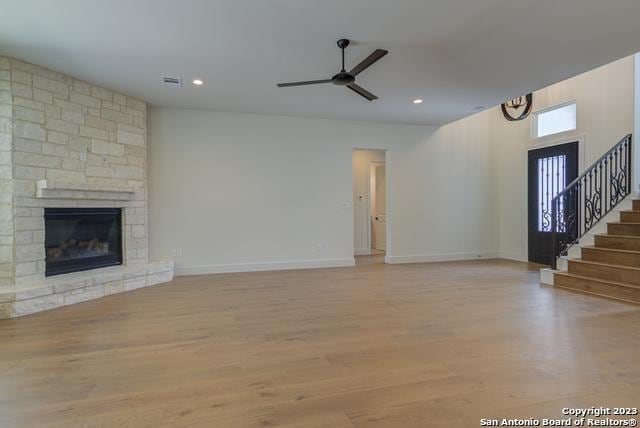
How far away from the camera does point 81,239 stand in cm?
446

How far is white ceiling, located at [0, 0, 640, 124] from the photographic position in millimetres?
2701

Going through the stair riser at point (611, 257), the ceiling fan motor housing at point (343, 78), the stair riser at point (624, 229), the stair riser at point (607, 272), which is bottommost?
the stair riser at point (607, 272)

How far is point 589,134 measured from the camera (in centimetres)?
546

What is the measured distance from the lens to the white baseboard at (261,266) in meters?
5.47

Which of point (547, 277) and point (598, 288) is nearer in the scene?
point (598, 288)

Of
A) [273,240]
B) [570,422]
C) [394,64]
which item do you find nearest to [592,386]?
[570,422]

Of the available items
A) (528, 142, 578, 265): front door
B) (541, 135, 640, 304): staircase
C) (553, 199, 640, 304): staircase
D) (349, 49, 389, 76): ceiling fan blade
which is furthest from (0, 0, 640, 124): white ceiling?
(553, 199, 640, 304): staircase

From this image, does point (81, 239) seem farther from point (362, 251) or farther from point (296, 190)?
point (362, 251)

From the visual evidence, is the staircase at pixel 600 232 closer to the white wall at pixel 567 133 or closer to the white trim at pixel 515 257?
the white wall at pixel 567 133

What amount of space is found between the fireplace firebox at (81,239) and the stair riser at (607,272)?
6506 millimetres

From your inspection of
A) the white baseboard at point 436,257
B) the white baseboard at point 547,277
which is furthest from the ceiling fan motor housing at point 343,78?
the white baseboard at point 436,257

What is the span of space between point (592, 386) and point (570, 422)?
479 millimetres

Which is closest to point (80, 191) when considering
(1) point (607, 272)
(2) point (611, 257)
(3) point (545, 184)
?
(1) point (607, 272)

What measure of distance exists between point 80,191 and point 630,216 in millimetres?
7450
